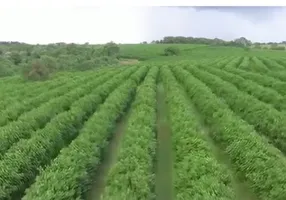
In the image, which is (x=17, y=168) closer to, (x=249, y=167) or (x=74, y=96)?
(x=249, y=167)

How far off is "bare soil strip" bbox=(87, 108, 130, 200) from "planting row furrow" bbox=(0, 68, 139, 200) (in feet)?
6.21

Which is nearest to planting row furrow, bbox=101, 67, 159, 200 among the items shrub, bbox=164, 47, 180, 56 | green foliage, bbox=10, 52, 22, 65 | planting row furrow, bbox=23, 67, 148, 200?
planting row furrow, bbox=23, 67, 148, 200

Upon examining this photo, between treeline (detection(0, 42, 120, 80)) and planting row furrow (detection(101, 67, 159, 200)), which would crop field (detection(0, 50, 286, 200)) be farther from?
treeline (detection(0, 42, 120, 80))

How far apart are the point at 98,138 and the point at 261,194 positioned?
277 inches

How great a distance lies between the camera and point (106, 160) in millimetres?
15211

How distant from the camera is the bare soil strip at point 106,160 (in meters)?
12.5

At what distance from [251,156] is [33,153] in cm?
786

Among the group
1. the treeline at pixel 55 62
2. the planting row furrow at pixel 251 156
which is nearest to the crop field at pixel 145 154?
the planting row furrow at pixel 251 156

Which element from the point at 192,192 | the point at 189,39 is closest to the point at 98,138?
the point at 192,192

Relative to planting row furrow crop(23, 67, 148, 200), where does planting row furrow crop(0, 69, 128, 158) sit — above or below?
below

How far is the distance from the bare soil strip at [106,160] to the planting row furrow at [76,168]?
0.34 m

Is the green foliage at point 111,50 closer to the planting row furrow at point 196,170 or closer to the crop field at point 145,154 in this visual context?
the crop field at point 145,154

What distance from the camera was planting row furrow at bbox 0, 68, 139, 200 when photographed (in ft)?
38.1

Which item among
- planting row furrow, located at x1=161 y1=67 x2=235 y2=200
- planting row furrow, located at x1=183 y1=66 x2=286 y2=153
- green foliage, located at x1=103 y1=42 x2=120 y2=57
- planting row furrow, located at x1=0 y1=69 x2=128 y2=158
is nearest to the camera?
planting row furrow, located at x1=161 y1=67 x2=235 y2=200
